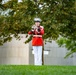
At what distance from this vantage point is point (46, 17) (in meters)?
24.9

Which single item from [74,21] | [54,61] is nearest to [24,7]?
[74,21]

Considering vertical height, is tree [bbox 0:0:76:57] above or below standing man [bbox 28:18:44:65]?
above

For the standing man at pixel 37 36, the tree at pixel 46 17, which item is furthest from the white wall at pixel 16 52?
the standing man at pixel 37 36

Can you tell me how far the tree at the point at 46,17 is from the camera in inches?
968

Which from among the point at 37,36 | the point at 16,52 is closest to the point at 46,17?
the point at 37,36

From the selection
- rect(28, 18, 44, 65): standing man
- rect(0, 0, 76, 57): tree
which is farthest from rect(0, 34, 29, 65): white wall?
rect(28, 18, 44, 65): standing man

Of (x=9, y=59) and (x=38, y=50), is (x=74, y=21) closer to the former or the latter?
(x=38, y=50)

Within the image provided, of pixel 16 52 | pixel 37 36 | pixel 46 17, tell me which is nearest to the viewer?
pixel 37 36

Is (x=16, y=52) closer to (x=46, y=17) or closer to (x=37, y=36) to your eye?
(x=46, y=17)

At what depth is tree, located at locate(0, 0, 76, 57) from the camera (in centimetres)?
2459

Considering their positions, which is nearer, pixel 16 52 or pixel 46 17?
pixel 46 17

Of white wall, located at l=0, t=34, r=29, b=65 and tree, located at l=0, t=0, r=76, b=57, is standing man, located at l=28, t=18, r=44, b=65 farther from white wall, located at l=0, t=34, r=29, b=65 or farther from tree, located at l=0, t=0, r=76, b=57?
white wall, located at l=0, t=34, r=29, b=65

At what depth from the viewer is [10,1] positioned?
27.2m

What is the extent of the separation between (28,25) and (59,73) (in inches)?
664
